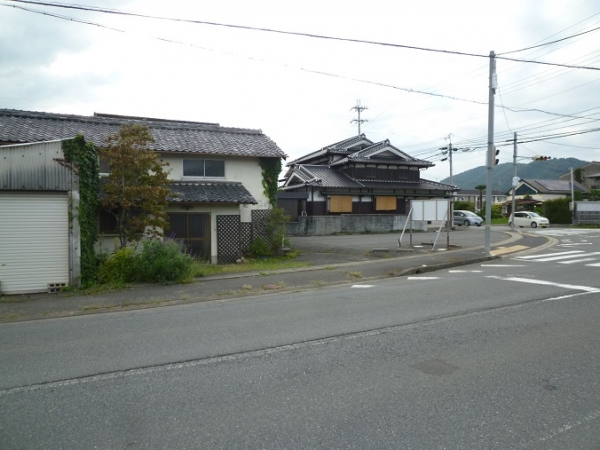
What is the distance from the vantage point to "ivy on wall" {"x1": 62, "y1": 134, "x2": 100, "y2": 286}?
34.7 ft

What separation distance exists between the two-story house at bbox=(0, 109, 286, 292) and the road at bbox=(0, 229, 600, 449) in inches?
306

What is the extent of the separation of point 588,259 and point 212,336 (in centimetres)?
1399

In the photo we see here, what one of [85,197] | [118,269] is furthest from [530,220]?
[85,197]

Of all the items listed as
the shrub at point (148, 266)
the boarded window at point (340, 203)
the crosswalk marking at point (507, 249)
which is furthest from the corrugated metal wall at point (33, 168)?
the boarded window at point (340, 203)

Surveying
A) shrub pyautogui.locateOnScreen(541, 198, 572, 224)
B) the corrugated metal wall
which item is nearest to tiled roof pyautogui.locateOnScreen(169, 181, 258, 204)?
the corrugated metal wall

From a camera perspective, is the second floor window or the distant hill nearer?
the second floor window

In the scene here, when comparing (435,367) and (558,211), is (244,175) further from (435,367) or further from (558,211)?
(558,211)

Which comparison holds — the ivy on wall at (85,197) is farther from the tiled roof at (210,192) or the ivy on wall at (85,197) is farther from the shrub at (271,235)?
the shrub at (271,235)

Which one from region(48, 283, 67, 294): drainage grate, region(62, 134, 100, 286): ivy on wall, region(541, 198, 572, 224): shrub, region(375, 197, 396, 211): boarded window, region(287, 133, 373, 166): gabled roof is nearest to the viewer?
region(48, 283, 67, 294): drainage grate

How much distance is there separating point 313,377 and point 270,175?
13980 mm

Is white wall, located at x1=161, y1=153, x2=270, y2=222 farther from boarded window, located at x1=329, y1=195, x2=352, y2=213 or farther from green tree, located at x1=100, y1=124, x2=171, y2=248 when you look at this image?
boarded window, located at x1=329, y1=195, x2=352, y2=213

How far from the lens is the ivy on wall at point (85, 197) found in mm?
10570

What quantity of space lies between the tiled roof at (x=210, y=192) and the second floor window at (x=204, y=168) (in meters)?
0.41

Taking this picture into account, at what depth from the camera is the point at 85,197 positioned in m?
10.7
